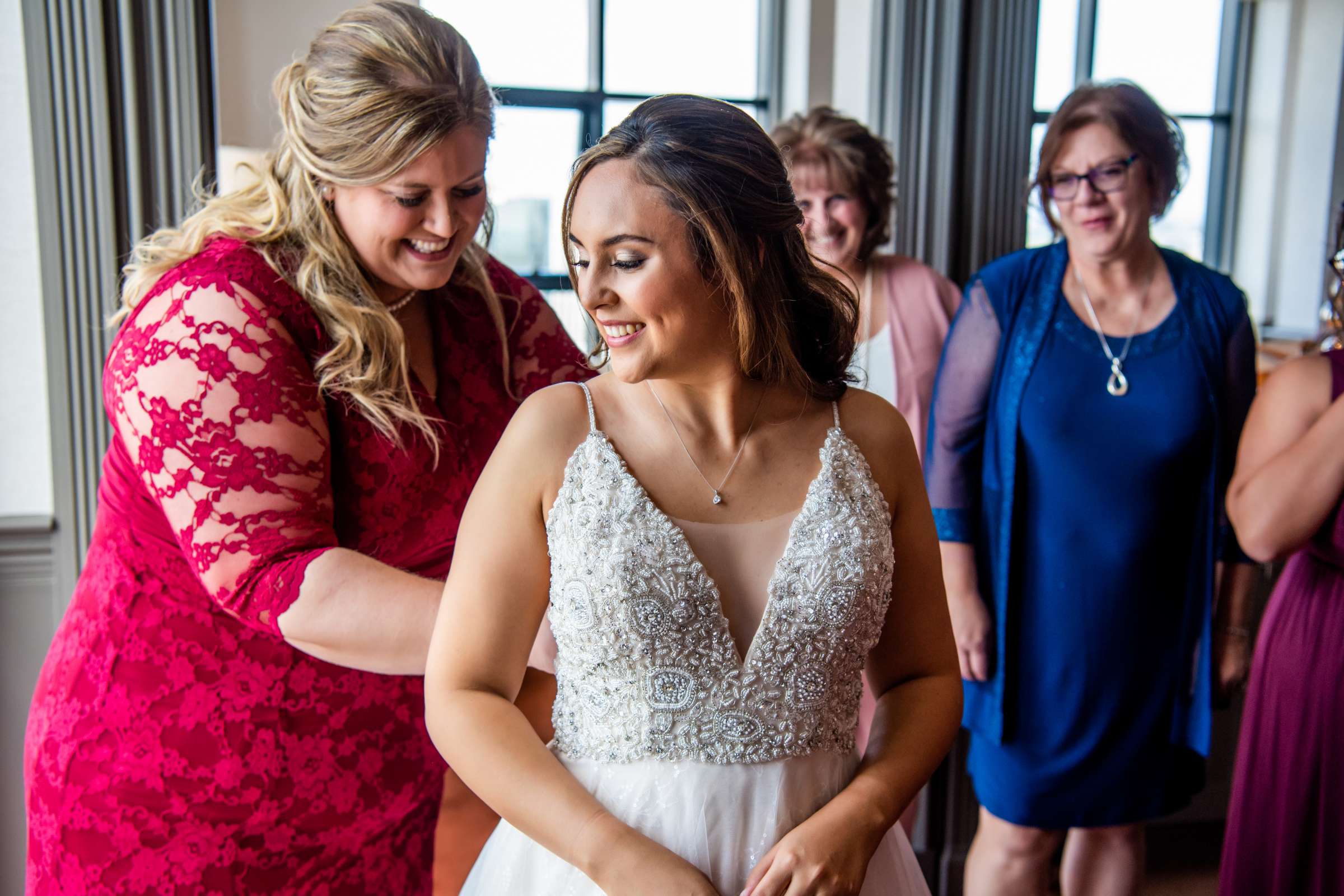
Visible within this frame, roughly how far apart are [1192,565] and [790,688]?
1372mm

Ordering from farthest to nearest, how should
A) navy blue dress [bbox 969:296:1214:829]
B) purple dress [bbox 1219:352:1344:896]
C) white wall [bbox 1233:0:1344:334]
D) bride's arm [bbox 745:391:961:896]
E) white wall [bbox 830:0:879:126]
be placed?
white wall [bbox 1233:0:1344:334]
white wall [bbox 830:0:879:126]
navy blue dress [bbox 969:296:1214:829]
purple dress [bbox 1219:352:1344:896]
bride's arm [bbox 745:391:961:896]

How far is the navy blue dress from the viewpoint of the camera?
2.11 m

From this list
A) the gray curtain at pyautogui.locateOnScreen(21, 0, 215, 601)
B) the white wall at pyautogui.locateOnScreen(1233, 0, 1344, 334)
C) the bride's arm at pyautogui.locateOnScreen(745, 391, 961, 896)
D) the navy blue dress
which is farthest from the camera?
the white wall at pyautogui.locateOnScreen(1233, 0, 1344, 334)

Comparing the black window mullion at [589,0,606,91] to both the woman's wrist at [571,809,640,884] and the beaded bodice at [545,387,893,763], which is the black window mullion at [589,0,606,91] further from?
the woman's wrist at [571,809,640,884]

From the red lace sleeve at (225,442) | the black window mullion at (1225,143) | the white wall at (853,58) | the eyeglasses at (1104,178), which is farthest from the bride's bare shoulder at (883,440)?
the black window mullion at (1225,143)

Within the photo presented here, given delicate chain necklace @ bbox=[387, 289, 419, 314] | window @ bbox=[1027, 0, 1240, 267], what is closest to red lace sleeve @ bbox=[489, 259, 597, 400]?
delicate chain necklace @ bbox=[387, 289, 419, 314]

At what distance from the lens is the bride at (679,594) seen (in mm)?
1093

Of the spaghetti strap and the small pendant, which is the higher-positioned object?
the spaghetti strap

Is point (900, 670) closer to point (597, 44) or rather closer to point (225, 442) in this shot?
point (225, 442)

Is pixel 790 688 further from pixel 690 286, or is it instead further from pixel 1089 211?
pixel 1089 211

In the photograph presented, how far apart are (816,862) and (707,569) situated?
310mm

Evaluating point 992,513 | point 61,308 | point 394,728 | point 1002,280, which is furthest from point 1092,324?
point 61,308

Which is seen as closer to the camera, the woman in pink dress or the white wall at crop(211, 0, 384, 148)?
the white wall at crop(211, 0, 384, 148)

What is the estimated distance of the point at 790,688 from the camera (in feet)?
3.78
